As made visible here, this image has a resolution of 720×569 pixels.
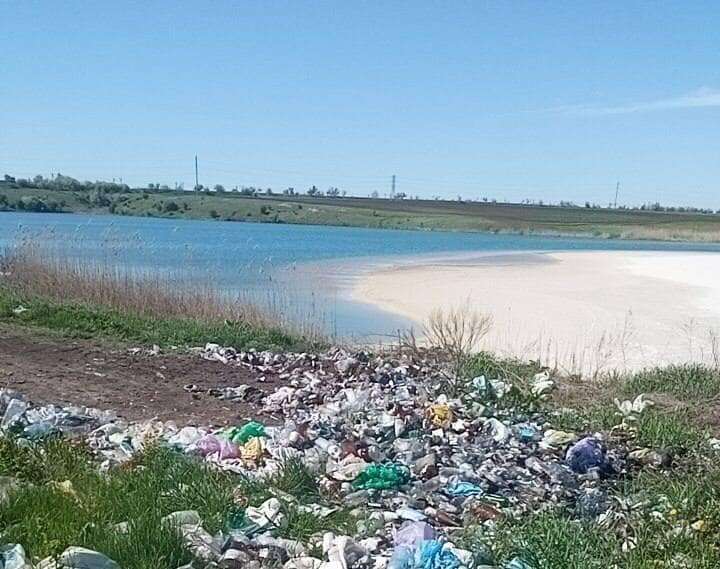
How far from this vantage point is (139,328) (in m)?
10.9

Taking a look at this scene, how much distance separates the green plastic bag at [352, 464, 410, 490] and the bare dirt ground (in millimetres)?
2089

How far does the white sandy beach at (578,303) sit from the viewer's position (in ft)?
43.0

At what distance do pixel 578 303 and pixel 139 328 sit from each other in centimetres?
1279

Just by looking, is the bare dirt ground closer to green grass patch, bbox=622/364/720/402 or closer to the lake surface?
green grass patch, bbox=622/364/720/402

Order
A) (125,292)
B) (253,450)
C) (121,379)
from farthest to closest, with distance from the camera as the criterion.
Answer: (125,292) < (121,379) < (253,450)

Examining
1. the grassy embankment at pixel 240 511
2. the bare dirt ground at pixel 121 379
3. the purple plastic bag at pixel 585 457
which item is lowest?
the bare dirt ground at pixel 121 379

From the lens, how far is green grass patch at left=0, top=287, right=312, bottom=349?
10523mm

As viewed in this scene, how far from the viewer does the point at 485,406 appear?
7.30 metres

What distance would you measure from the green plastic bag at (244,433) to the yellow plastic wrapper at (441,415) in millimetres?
1356

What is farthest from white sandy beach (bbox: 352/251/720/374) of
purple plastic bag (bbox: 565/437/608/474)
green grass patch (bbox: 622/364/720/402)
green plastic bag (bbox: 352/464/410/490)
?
green plastic bag (bbox: 352/464/410/490)

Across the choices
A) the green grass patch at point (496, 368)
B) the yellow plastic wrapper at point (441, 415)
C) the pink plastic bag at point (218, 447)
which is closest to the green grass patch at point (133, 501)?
the pink plastic bag at point (218, 447)

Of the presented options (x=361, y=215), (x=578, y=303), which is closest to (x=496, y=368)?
(x=578, y=303)

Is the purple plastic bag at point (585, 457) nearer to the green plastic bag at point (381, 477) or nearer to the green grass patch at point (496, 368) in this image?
the green plastic bag at point (381, 477)

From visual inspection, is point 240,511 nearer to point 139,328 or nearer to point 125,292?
point 139,328
